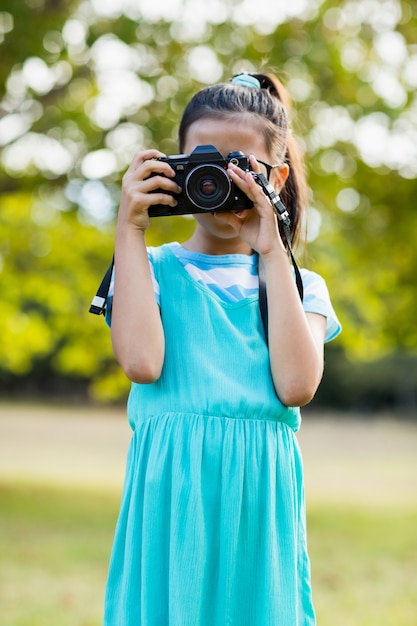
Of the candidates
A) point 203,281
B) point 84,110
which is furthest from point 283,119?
point 84,110

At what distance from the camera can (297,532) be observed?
1.67 meters

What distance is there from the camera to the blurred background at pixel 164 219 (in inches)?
248

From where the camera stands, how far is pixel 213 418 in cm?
163

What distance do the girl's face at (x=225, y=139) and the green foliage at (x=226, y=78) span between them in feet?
15.9

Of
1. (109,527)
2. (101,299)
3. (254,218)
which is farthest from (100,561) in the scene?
(254,218)

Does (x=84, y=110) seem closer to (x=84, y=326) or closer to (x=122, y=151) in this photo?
(x=122, y=151)

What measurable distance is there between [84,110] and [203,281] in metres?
7.21

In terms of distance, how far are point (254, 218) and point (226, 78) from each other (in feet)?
18.1

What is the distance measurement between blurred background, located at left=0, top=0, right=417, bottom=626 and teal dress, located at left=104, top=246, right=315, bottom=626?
2.97 meters

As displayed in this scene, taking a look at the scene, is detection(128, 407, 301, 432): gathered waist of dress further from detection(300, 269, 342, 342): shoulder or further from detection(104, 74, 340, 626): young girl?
detection(300, 269, 342, 342): shoulder

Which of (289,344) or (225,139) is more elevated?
(225,139)

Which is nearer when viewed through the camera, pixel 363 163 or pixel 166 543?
pixel 166 543

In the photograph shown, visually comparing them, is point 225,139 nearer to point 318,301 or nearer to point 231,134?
point 231,134

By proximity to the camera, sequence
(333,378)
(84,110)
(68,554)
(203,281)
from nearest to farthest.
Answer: (203,281) < (68,554) < (84,110) < (333,378)
